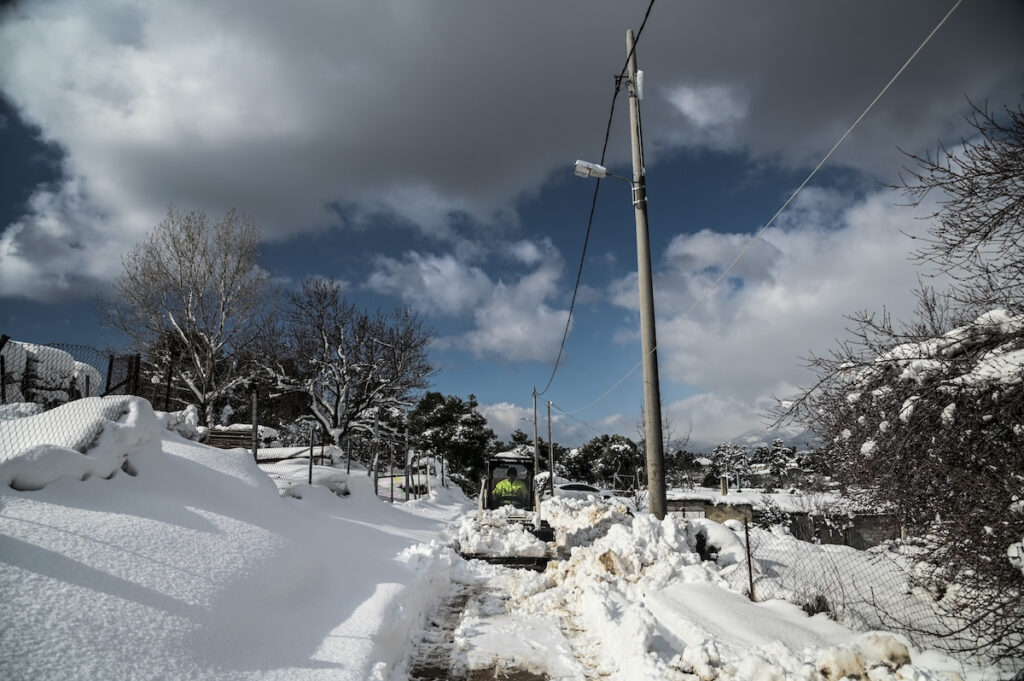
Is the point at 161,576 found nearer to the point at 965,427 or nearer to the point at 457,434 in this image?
the point at 965,427

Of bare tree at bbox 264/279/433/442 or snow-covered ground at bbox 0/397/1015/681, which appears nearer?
snow-covered ground at bbox 0/397/1015/681

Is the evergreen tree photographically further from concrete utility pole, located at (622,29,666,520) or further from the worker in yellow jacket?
concrete utility pole, located at (622,29,666,520)

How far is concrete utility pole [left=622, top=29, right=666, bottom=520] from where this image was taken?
901 centimetres

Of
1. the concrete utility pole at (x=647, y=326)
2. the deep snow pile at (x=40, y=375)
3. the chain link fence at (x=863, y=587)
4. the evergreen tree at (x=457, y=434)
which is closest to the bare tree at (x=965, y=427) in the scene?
the chain link fence at (x=863, y=587)

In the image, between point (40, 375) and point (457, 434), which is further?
point (457, 434)

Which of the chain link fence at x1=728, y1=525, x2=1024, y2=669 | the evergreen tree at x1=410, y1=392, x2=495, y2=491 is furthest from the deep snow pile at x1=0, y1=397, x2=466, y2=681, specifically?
the evergreen tree at x1=410, y1=392, x2=495, y2=491

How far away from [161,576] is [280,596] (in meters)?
Answer: 1.30

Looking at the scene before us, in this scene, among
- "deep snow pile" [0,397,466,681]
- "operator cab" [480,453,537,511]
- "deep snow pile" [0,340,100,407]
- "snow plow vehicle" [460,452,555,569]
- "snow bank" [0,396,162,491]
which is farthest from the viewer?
"operator cab" [480,453,537,511]

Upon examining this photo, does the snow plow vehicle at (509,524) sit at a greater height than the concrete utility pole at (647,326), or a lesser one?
lesser

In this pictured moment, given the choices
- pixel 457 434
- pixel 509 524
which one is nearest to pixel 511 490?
pixel 509 524

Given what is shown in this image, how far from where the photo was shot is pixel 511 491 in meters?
17.0

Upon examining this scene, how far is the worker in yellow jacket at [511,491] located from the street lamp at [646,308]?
26.3 ft

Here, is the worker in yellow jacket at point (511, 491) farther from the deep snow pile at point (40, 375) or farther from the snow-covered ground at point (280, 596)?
the deep snow pile at point (40, 375)

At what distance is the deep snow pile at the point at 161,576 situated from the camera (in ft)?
11.0
